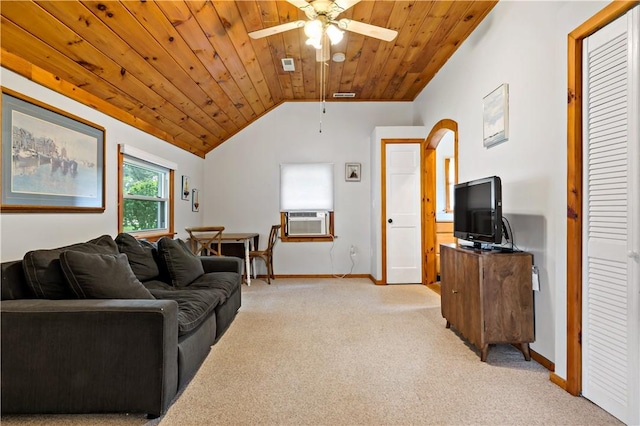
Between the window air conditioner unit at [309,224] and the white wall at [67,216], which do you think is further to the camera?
the window air conditioner unit at [309,224]

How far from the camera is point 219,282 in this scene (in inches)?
Result: 119

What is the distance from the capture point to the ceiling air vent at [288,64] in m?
4.04

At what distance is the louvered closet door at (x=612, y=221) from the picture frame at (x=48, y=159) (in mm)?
3448

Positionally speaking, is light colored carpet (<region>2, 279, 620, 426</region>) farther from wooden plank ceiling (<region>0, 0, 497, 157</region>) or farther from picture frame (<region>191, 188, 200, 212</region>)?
picture frame (<region>191, 188, 200, 212</region>)

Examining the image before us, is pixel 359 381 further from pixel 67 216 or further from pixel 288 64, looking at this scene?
pixel 288 64

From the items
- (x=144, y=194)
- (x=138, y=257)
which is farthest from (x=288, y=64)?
(x=138, y=257)

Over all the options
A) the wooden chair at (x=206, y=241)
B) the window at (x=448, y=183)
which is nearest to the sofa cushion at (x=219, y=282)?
the wooden chair at (x=206, y=241)

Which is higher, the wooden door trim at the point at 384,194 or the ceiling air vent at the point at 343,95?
the ceiling air vent at the point at 343,95

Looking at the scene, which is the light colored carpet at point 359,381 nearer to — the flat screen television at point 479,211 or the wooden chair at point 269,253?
the flat screen television at point 479,211

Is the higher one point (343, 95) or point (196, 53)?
point (343, 95)

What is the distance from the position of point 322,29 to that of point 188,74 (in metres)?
1.61

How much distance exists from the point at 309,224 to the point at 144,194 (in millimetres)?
2517

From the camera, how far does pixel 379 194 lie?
16.6 ft

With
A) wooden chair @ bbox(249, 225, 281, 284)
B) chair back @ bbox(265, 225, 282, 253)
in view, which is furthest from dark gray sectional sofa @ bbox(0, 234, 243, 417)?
chair back @ bbox(265, 225, 282, 253)
